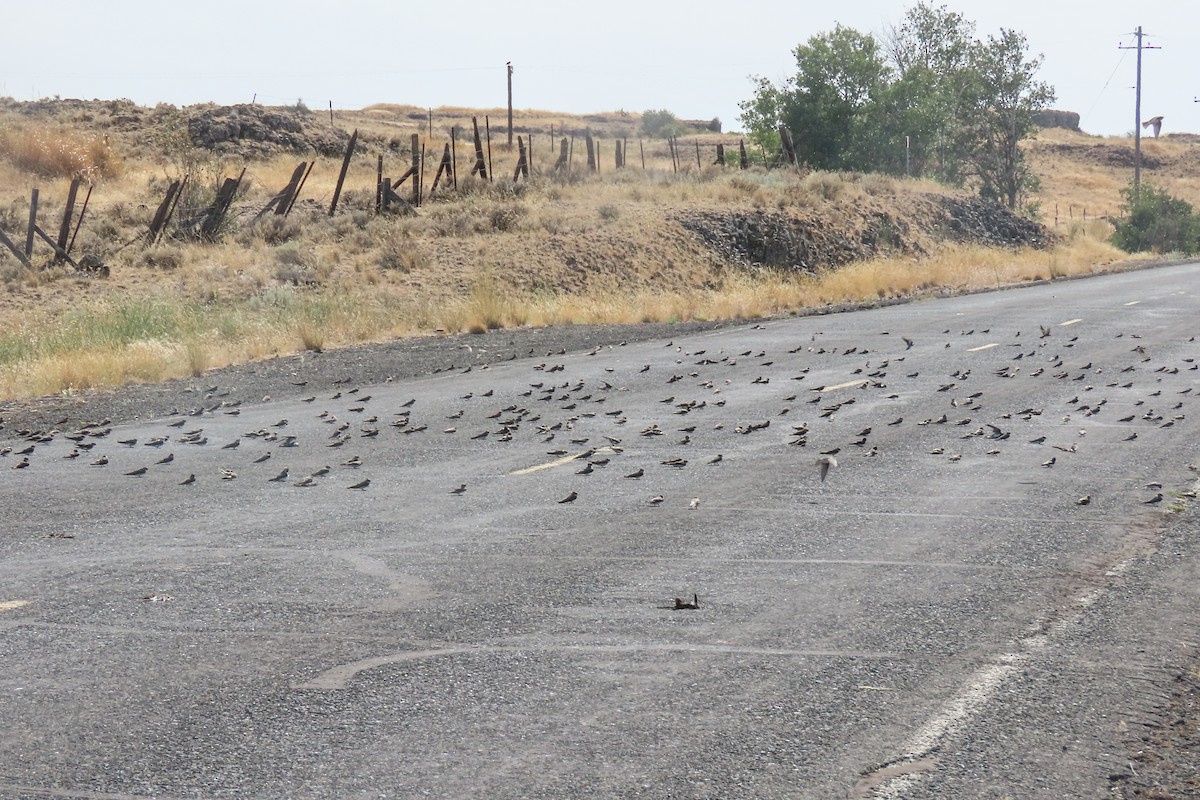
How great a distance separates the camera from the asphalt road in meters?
4.23

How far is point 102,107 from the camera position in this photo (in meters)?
66.4

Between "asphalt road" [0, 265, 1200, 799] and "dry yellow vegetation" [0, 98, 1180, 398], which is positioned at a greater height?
"dry yellow vegetation" [0, 98, 1180, 398]

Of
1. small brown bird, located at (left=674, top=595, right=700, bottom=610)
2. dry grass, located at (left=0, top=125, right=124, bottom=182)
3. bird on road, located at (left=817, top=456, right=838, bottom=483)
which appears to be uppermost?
dry grass, located at (left=0, top=125, right=124, bottom=182)

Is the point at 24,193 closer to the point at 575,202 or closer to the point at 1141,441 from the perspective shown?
the point at 575,202

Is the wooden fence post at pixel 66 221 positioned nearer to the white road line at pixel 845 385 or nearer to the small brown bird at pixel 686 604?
the white road line at pixel 845 385

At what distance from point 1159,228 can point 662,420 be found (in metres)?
48.2

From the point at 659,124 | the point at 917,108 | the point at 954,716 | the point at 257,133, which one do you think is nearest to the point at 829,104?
the point at 917,108

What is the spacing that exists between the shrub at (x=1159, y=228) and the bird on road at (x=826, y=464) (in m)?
48.2

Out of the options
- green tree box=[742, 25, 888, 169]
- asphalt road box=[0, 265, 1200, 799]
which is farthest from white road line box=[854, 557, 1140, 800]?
green tree box=[742, 25, 888, 169]

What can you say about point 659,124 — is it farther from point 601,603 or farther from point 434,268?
point 601,603

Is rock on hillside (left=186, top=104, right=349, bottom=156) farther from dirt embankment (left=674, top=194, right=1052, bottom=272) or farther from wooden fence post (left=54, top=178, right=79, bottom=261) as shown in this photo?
dirt embankment (left=674, top=194, right=1052, bottom=272)

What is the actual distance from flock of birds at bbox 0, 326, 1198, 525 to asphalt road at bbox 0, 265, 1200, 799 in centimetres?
8

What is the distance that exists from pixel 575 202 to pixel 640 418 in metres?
24.1

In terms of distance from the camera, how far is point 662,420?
40.6 feet
